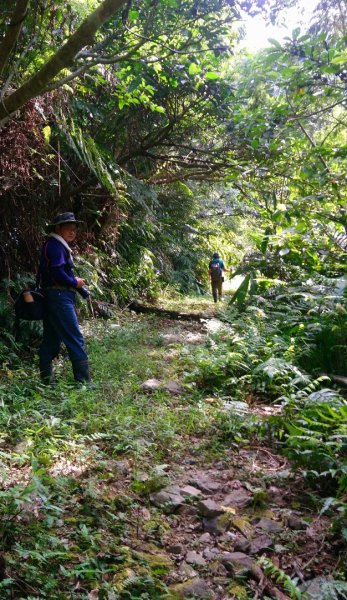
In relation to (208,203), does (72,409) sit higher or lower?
lower

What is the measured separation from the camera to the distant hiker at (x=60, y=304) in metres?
5.19

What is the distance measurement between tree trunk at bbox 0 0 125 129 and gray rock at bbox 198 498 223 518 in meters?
3.25

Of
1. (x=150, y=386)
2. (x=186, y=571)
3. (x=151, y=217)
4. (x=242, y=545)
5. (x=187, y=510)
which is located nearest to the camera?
(x=186, y=571)

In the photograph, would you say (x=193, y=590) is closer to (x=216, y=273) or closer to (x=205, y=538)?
(x=205, y=538)

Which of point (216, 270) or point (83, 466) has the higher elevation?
point (216, 270)

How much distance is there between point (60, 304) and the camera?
5215 mm

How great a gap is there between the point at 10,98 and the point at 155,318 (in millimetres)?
7011

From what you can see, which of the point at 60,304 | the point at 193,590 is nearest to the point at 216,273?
the point at 60,304

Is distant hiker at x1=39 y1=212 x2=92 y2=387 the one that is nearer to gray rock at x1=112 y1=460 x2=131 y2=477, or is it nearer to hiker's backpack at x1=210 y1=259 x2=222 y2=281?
gray rock at x1=112 y1=460 x2=131 y2=477

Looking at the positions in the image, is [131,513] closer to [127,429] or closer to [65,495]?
[65,495]

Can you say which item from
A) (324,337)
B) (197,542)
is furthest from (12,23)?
(324,337)

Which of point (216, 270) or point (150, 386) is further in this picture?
point (216, 270)

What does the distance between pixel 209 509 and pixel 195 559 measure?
44cm

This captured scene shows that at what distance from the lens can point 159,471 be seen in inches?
133
